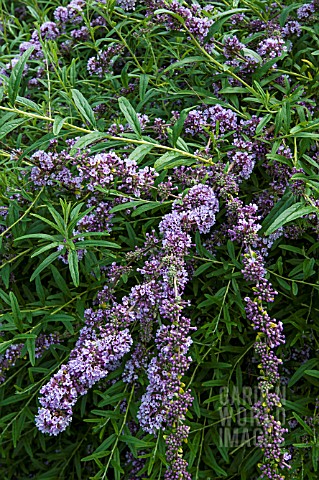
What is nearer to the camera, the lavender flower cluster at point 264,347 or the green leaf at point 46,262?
the lavender flower cluster at point 264,347

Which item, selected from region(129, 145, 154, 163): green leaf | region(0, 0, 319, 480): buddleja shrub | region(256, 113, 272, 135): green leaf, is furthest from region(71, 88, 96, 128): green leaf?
region(256, 113, 272, 135): green leaf

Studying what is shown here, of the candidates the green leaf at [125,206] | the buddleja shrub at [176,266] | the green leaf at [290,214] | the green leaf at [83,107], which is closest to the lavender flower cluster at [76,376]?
the buddleja shrub at [176,266]

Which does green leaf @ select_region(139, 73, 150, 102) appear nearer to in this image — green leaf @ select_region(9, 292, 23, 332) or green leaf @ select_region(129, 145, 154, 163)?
green leaf @ select_region(129, 145, 154, 163)

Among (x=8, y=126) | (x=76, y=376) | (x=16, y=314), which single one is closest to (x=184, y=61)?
(x=8, y=126)

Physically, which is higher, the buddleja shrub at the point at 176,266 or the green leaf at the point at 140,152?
the green leaf at the point at 140,152

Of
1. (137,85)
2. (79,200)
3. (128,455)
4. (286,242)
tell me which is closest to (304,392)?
(286,242)

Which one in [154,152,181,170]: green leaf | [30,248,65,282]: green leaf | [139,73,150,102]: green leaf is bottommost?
[30,248,65,282]: green leaf

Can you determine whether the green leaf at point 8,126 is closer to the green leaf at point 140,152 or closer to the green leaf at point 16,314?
the green leaf at point 140,152

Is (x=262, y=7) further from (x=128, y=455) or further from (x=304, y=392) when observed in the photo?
(x=128, y=455)

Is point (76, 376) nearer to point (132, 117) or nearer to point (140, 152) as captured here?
point (140, 152)
